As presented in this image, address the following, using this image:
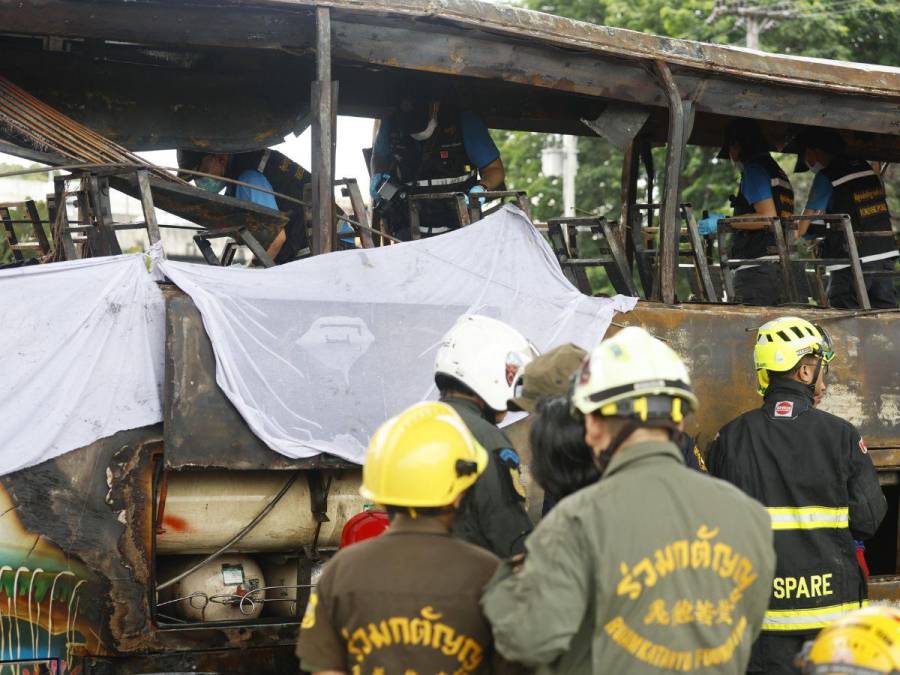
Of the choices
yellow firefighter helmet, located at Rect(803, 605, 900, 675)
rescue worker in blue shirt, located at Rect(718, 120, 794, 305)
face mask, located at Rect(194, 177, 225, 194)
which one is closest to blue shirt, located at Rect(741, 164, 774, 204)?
rescue worker in blue shirt, located at Rect(718, 120, 794, 305)

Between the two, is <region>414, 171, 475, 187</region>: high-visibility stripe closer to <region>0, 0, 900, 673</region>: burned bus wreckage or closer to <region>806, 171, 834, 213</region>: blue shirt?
<region>0, 0, 900, 673</region>: burned bus wreckage

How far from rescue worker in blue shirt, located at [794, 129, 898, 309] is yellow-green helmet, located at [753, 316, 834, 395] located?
2.79 m

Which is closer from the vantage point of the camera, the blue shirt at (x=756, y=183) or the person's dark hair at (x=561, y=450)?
the person's dark hair at (x=561, y=450)

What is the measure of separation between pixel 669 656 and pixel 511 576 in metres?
0.42

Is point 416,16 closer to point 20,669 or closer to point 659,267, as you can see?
point 659,267

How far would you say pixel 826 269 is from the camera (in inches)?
361

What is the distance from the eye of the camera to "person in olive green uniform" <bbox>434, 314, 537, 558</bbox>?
374 cm

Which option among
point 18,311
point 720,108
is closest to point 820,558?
point 720,108

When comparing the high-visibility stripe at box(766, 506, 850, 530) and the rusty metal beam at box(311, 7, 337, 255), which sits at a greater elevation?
the rusty metal beam at box(311, 7, 337, 255)

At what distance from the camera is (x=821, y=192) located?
821 centimetres

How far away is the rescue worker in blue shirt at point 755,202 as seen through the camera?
26.0ft

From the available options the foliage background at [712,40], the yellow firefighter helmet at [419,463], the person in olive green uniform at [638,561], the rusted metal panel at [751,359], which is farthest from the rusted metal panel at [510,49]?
the foliage background at [712,40]

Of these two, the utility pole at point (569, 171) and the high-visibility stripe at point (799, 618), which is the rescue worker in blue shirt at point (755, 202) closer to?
the high-visibility stripe at point (799, 618)

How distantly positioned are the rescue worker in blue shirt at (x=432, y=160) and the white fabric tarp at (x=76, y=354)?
2501 mm
